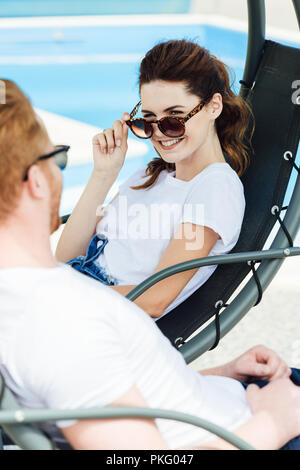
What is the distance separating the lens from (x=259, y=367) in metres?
1.36

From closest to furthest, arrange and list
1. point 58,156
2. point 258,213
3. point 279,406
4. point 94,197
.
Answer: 1. point 58,156
2. point 279,406
3. point 258,213
4. point 94,197

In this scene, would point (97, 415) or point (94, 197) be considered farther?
point (94, 197)

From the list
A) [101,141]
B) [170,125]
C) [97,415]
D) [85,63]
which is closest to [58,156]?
[97,415]

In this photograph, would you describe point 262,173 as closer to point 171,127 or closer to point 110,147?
point 171,127

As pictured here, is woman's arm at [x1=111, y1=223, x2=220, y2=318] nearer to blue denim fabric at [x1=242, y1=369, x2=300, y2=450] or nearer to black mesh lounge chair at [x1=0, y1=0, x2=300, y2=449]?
black mesh lounge chair at [x1=0, y1=0, x2=300, y2=449]

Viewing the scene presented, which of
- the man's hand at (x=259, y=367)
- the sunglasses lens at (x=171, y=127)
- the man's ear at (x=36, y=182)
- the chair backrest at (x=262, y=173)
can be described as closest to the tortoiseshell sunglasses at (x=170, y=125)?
the sunglasses lens at (x=171, y=127)

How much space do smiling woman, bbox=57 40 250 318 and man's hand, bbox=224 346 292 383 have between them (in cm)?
50

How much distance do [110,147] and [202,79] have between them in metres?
0.43

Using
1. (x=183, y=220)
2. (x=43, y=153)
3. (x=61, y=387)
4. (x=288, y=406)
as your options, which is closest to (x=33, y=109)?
(x=43, y=153)

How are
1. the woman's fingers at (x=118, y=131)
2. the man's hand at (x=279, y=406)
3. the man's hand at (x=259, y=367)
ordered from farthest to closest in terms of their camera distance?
the woman's fingers at (x=118, y=131) < the man's hand at (x=259, y=367) < the man's hand at (x=279, y=406)

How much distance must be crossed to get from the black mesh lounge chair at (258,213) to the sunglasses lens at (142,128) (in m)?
0.42

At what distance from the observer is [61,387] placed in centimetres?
92

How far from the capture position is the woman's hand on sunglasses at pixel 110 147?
2.18 metres

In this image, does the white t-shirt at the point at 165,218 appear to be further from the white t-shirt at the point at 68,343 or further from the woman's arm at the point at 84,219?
the white t-shirt at the point at 68,343
